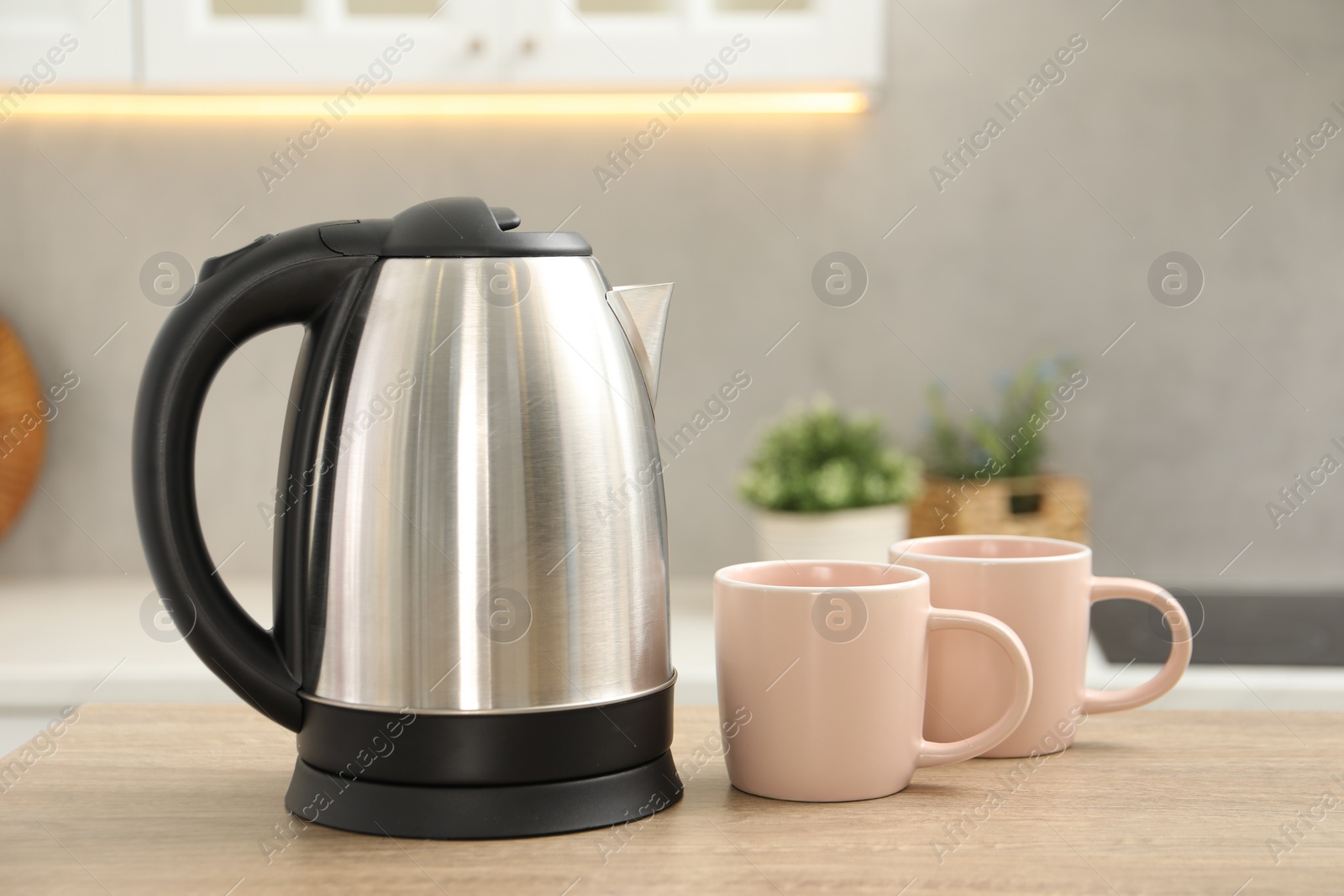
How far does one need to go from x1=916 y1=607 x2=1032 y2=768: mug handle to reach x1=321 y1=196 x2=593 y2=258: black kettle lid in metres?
0.26

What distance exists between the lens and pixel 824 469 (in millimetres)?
1444

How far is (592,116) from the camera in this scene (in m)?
1.63

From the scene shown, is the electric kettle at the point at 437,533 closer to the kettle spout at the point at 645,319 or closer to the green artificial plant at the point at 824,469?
the kettle spout at the point at 645,319

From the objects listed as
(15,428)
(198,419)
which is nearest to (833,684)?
(198,419)

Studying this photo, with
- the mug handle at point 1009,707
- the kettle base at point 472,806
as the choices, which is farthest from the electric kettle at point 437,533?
the mug handle at point 1009,707

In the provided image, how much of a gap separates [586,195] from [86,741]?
113cm

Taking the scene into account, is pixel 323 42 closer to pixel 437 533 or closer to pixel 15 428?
pixel 15 428

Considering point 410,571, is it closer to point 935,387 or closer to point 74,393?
point 935,387

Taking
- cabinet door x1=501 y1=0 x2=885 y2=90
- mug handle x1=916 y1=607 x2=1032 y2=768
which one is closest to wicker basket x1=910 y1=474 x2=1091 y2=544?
cabinet door x1=501 y1=0 x2=885 y2=90

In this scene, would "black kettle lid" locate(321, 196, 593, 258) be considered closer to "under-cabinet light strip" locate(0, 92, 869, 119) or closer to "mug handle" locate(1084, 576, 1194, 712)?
"mug handle" locate(1084, 576, 1194, 712)

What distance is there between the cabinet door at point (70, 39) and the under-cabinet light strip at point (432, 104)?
0.13 metres

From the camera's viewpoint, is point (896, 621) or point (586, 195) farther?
point (586, 195)

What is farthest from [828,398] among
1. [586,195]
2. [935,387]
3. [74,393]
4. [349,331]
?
[349,331]

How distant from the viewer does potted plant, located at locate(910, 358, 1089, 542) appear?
1497 mm
